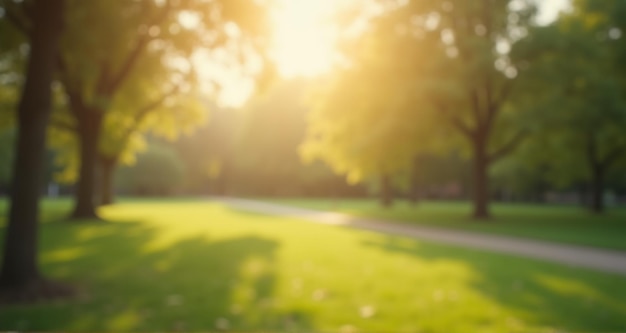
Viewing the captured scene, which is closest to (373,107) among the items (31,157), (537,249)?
(537,249)

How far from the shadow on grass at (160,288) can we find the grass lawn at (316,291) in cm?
2

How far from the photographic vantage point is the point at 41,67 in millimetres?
6781

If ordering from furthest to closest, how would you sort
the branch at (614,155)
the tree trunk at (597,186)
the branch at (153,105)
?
1. the tree trunk at (597,186)
2. the branch at (614,155)
3. the branch at (153,105)

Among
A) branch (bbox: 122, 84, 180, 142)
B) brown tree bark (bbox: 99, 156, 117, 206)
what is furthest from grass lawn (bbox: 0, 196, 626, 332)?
brown tree bark (bbox: 99, 156, 117, 206)

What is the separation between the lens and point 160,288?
6691 mm

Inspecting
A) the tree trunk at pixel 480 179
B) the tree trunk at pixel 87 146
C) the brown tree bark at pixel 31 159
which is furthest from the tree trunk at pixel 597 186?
the brown tree bark at pixel 31 159

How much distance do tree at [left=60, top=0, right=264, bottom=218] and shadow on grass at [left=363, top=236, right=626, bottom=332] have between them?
8.72 m

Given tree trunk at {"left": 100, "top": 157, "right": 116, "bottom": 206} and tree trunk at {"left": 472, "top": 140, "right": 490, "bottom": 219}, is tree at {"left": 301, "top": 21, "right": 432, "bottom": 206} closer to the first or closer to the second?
tree trunk at {"left": 472, "top": 140, "right": 490, "bottom": 219}

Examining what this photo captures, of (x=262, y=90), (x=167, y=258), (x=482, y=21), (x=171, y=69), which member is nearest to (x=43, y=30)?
(x=167, y=258)

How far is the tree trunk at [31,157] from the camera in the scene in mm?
6641

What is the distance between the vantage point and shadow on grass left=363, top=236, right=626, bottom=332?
5.24 meters

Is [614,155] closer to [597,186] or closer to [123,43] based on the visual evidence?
[597,186]

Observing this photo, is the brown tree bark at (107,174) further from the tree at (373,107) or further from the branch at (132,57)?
the tree at (373,107)

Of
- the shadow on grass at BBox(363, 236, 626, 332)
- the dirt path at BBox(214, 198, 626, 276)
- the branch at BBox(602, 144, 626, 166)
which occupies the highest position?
the branch at BBox(602, 144, 626, 166)
